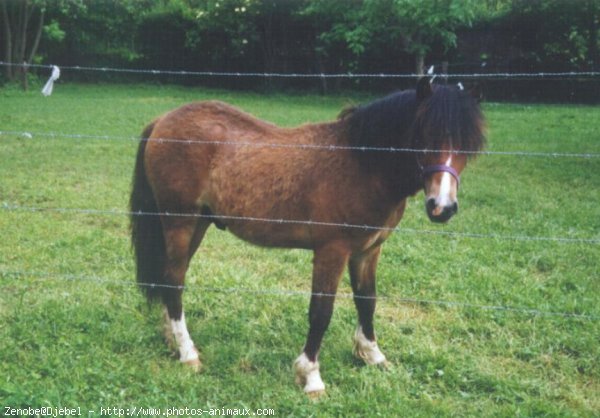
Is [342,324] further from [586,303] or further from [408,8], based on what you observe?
[408,8]

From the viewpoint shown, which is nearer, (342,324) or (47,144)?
(342,324)

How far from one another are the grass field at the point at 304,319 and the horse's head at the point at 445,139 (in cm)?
87

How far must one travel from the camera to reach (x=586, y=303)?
15.1ft

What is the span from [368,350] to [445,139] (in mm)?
1571

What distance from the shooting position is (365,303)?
3941 millimetres

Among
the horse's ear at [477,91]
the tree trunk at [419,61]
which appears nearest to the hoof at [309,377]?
the horse's ear at [477,91]

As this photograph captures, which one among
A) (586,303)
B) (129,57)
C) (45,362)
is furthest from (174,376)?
(129,57)

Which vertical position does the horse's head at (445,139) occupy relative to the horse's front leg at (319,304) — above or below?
above

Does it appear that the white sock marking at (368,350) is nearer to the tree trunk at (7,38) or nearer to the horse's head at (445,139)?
the horse's head at (445,139)

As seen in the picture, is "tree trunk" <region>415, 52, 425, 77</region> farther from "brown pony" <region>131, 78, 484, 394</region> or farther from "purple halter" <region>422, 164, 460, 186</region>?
"purple halter" <region>422, 164, 460, 186</region>

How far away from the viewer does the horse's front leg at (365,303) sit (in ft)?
12.8

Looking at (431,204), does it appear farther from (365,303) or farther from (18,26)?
(18,26)

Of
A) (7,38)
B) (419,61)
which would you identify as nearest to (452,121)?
(419,61)

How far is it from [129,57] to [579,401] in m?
21.4
